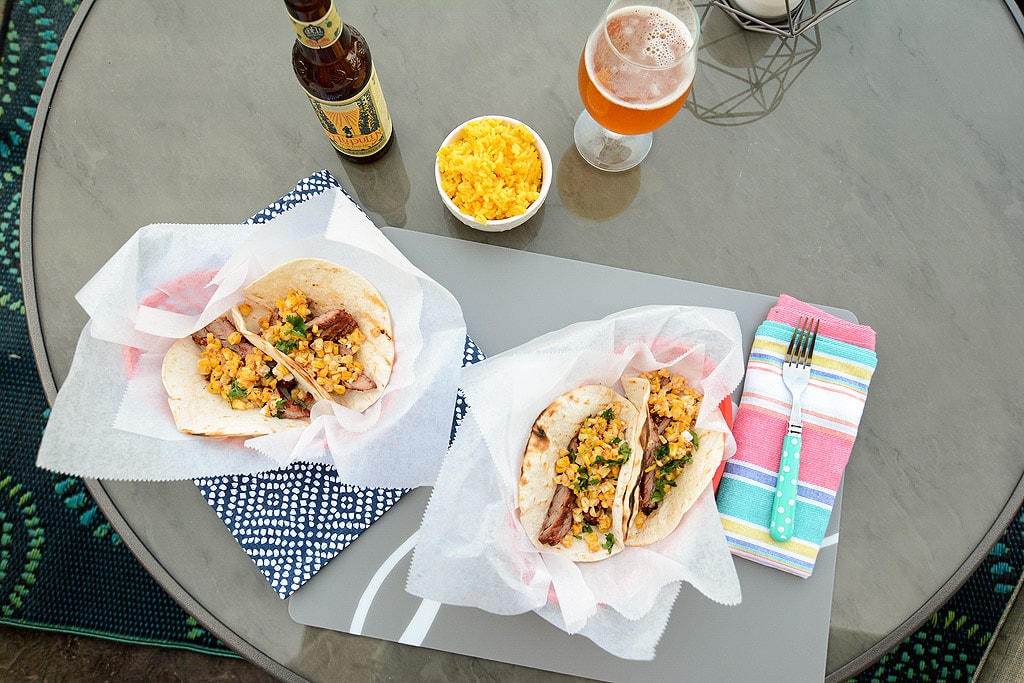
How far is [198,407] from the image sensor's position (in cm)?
118

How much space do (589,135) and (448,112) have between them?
11.8 inches

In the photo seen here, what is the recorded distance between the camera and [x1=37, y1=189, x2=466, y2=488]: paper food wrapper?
1.12 metres

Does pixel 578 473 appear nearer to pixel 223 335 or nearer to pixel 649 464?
pixel 649 464

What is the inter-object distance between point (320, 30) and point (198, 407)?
682mm

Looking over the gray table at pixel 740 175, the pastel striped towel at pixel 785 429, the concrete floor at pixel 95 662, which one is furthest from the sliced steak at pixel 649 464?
the concrete floor at pixel 95 662

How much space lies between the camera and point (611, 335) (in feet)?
3.87

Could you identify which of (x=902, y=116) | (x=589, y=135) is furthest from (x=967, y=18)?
(x=589, y=135)

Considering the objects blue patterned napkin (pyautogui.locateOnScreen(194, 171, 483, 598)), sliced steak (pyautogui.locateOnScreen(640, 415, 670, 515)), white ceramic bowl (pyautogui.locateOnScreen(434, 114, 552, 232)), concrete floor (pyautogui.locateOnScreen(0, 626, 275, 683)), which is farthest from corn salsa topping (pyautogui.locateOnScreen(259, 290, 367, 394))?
concrete floor (pyautogui.locateOnScreen(0, 626, 275, 683))

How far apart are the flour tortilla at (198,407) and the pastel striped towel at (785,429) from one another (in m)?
0.81

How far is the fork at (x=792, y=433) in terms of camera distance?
1176 mm

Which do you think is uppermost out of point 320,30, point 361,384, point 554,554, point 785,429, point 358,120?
point 320,30

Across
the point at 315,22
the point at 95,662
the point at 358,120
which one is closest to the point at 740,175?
the point at 358,120

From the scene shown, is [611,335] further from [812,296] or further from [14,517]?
[14,517]

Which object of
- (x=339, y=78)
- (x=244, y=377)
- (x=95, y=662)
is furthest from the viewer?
(x=95, y=662)
